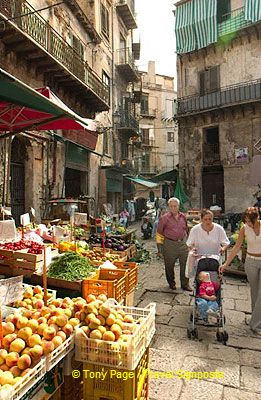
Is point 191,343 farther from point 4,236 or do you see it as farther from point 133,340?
point 4,236

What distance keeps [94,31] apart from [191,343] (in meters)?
16.1

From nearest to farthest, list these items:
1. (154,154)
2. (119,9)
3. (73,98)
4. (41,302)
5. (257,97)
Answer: (41,302), (73,98), (257,97), (119,9), (154,154)

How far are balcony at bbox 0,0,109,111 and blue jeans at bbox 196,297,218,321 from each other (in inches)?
320

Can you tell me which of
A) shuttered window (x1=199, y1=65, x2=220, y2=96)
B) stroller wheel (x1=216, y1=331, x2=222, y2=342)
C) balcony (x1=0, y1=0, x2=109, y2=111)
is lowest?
stroller wheel (x1=216, y1=331, x2=222, y2=342)

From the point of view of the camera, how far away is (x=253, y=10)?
19.0 metres

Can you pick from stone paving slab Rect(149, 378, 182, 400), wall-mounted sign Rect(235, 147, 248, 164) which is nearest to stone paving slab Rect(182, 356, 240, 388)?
stone paving slab Rect(149, 378, 182, 400)

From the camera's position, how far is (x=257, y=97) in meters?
19.2

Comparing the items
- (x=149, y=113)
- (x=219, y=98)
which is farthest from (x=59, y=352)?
(x=149, y=113)

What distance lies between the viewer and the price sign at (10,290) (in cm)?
327

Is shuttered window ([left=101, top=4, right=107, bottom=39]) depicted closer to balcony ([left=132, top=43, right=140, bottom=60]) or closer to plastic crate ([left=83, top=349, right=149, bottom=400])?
balcony ([left=132, top=43, right=140, bottom=60])

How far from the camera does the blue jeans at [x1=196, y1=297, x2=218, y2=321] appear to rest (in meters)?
4.34

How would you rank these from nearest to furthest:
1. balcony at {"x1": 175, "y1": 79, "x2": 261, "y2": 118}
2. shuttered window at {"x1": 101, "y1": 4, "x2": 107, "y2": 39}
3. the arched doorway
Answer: the arched doorway → shuttered window at {"x1": 101, "y1": 4, "x2": 107, "y2": 39} → balcony at {"x1": 175, "y1": 79, "x2": 261, "y2": 118}

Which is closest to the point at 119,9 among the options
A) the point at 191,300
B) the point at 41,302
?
the point at 191,300

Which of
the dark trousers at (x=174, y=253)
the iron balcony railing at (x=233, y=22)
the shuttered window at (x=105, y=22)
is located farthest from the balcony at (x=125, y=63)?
the dark trousers at (x=174, y=253)
